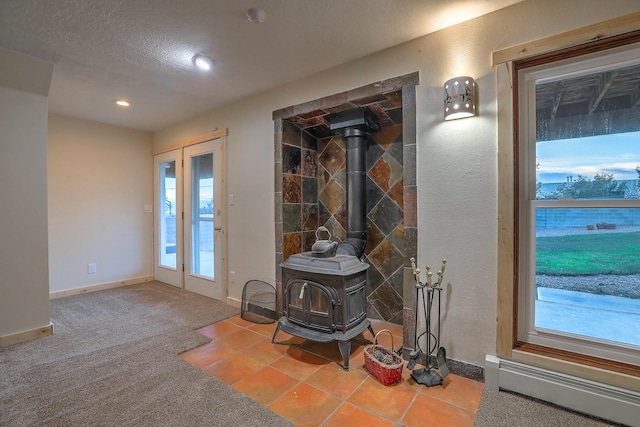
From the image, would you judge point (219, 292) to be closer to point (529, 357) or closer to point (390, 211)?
point (390, 211)

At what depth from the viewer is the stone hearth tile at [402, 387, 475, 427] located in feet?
4.88

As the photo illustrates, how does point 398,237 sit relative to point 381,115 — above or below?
below

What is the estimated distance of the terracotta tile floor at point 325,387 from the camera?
154 cm

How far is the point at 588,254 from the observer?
1.72 metres

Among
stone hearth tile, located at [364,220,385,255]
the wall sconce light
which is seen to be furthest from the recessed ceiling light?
stone hearth tile, located at [364,220,385,255]

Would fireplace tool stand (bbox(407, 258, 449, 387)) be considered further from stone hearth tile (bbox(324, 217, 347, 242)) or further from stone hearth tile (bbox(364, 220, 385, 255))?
stone hearth tile (bbox(324, 217, 347, 242))

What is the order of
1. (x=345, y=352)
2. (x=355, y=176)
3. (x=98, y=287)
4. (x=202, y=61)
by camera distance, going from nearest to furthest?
(x=345, y=352), (x=202, y=61), (x=355, y=176), (x=98, y=287)

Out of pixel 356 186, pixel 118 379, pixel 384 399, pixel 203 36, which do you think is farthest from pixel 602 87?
pixel 118 379

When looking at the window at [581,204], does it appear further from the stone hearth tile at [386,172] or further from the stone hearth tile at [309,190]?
the stone hearth tile at [309,190]

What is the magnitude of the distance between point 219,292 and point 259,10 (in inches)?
115

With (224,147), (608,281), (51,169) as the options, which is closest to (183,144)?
(224,147)

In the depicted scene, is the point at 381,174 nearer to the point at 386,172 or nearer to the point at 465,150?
the point at 386,172

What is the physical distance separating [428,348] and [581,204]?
1242mm

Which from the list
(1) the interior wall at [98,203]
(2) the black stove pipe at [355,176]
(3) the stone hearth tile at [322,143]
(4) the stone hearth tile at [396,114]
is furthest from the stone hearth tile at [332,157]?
(1) the interior wall at [98,203]
